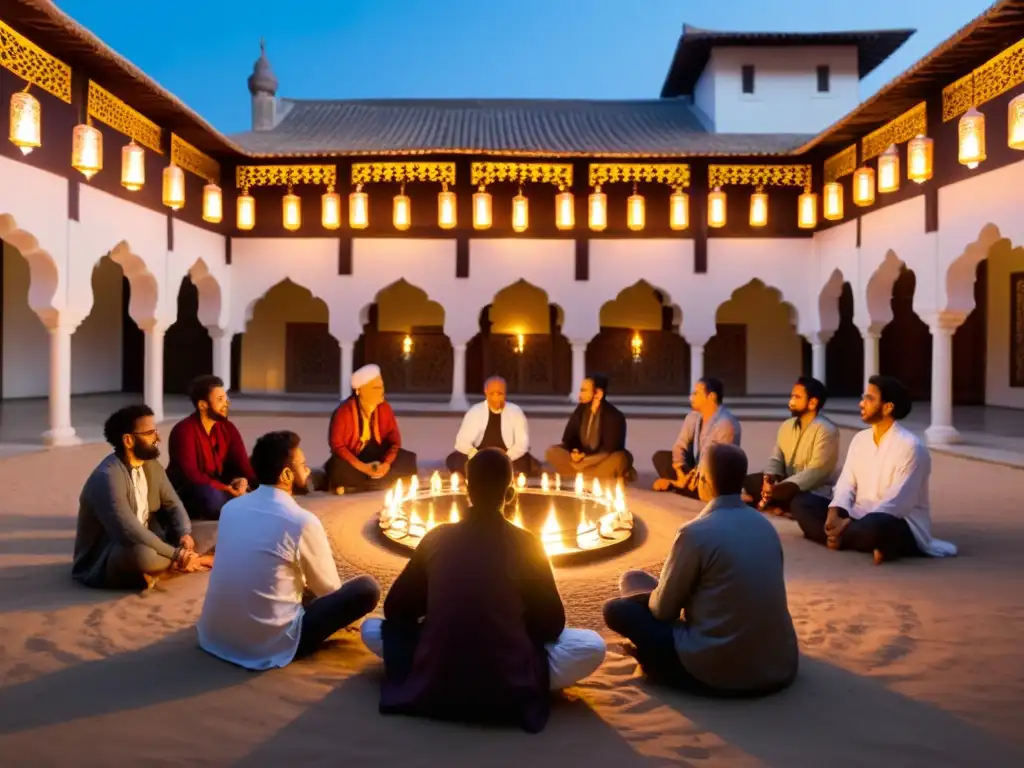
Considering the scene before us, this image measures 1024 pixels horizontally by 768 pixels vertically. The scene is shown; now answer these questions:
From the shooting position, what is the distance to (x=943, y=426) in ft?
32.8

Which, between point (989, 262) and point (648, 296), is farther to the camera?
point (648, 296)

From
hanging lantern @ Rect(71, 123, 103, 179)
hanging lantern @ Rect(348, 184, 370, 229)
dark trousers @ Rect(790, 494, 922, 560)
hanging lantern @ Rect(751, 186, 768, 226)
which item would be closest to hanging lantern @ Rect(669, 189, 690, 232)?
hanging lantern @ Rect(751, 186, 768, 226)

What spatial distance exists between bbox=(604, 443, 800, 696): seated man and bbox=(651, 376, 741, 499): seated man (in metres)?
3.16

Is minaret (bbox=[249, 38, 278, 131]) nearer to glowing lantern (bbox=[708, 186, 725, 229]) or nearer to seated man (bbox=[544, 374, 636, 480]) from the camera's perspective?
glowing lantern (bbox=[708, 186, 725, 229])

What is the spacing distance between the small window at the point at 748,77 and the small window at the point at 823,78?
139 centimetres

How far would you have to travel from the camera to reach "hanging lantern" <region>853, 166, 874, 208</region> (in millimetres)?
11078

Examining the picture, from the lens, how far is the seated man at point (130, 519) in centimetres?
371

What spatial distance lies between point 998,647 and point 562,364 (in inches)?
550

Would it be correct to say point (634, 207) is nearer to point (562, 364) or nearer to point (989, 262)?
point (562, 364)

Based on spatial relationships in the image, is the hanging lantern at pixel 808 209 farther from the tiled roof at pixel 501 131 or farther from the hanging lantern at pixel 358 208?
the hanging lantern at pixel 358 208

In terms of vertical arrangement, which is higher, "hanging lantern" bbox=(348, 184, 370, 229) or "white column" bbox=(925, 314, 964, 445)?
"hanging lantern" bbox=(348, 184, 370, 229)

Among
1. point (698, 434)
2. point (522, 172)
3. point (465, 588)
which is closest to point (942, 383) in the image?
point (698, 434)

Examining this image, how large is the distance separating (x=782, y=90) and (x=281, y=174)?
1019 centimetres

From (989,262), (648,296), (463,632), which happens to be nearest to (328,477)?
(463,632)
